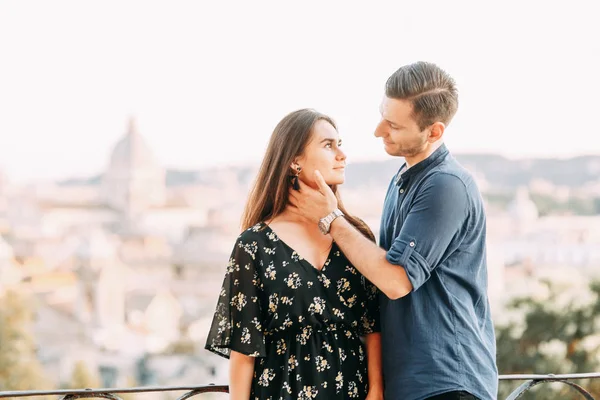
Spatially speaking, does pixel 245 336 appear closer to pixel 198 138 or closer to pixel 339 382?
pixel 339 382

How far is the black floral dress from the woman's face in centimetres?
18

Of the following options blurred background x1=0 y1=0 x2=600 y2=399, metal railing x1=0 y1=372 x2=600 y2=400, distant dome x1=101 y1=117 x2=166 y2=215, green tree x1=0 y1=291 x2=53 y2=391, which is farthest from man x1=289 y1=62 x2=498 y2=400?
distant dome x1=101 y1=117 x2=166 y2=215

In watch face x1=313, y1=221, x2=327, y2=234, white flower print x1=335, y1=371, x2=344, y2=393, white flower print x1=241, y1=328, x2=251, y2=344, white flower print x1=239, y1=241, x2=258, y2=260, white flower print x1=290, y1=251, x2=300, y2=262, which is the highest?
watch face x1=313, y1=221, x2=327, y2=234

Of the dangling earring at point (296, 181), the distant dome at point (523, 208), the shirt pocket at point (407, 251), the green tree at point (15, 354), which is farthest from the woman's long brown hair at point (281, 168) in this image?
the distant dome at point (523, 208)

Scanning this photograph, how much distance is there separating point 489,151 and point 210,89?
71.3 feet

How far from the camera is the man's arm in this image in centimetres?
154

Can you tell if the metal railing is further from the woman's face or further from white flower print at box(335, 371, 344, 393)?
the woman's face

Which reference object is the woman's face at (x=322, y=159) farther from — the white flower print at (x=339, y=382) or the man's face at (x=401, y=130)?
the white flower print at (x=339, y=382)

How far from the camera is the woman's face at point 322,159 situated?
1.77 metres

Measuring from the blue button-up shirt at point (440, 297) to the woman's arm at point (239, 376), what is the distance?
0.97ft

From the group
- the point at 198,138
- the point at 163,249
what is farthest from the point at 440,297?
the point at 198,138

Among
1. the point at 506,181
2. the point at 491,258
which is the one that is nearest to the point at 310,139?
the point at 491,258

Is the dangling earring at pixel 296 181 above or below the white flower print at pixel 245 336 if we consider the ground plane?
above

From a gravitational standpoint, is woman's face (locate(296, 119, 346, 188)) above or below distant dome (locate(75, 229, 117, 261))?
above
